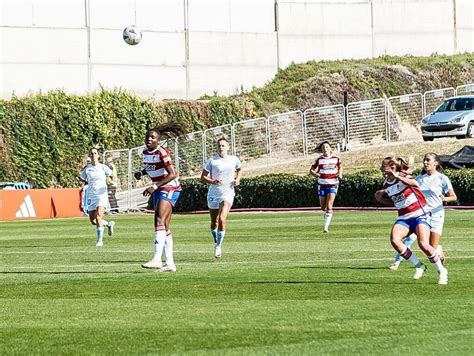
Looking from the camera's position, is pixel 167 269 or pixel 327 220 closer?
pixel 167 269

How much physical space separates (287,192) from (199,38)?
18942 millimetres

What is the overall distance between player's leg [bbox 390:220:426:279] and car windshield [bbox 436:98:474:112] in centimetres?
3599

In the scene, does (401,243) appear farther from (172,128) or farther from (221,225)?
(221,225)

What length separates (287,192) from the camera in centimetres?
4394

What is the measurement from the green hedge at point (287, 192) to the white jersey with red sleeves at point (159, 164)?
2196cm

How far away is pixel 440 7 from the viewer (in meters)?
68.8

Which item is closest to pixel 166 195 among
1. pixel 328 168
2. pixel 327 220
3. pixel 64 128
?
pixel 327 220

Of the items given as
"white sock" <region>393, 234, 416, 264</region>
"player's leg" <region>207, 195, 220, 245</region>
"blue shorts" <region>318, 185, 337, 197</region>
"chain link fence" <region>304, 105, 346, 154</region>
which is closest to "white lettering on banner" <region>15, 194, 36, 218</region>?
"chain link fence" <region>304, 105, 346, 154</region>

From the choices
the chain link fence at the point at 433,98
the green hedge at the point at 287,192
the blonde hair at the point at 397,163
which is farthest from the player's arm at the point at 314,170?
the chain link fence at the point at 433,98

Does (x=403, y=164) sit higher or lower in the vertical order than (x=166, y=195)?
higher

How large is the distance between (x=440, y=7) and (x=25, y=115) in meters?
25.9

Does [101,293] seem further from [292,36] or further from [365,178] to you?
[292,36]

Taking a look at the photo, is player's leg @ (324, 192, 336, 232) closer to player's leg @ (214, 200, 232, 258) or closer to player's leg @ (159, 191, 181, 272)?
player's leg @ (214, 200, 232, 258)

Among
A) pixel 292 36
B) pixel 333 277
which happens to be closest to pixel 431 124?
pixel 292 36
